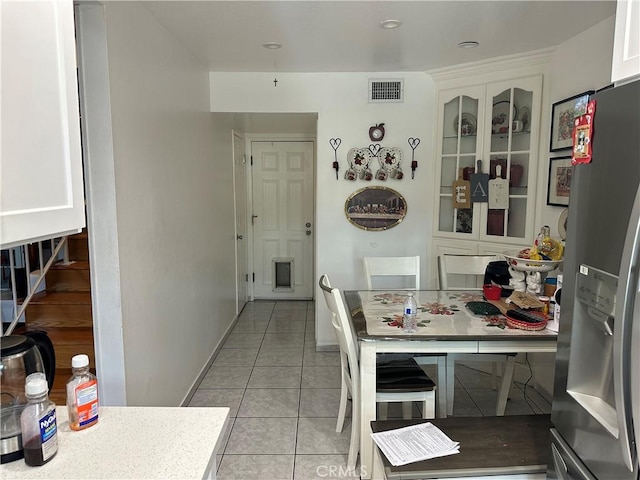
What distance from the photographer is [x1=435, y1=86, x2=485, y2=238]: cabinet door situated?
3.38 m

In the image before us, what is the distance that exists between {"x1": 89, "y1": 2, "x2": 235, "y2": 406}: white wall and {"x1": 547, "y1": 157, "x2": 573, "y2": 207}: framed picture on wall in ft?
8.07

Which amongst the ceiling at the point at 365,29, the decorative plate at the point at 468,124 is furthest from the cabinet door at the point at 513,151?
the ceiling at the point at 365,29

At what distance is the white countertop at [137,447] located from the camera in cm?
96

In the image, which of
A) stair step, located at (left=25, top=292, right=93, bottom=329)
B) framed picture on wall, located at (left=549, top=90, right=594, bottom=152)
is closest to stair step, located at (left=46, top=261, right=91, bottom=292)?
stair step, located at (left=25, top=292, right=93, bottom=329)

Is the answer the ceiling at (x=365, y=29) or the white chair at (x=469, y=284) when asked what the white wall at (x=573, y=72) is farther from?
the white chair at (x=469, y=284)

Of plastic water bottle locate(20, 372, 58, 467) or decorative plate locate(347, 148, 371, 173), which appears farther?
decorative plate locate(347, 148, 371, 173)

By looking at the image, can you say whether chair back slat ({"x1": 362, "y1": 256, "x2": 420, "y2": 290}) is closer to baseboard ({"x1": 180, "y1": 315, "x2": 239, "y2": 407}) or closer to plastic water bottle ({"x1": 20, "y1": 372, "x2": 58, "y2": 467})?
baseboard ({"x1": 180, "y1": 315, "x2": 239, "y2": 407})

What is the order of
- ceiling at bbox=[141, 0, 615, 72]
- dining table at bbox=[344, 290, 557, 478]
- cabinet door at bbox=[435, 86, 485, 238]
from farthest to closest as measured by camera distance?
cabinet door at bbox=[435, 86, 485, 238], ceiling at bbox=[141, 0, 615, 72], dining table at bbox=[344, 290, 557, 478]

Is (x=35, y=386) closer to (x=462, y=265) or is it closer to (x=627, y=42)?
(x=627, y=42)

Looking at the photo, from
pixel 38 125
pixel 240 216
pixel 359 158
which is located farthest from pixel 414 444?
pixel 240 216

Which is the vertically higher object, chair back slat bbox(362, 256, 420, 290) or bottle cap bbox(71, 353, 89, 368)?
bottle cap bbox(71, 353, 89, 368)

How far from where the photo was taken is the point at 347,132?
3629mm

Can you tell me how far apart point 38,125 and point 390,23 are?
7.04 ft

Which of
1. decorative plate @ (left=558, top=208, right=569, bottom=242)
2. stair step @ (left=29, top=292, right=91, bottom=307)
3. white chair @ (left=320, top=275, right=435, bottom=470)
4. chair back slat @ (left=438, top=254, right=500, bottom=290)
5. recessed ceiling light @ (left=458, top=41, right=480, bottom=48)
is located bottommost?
white chair @ (left=320, top=275, right=435, bottom=470)
